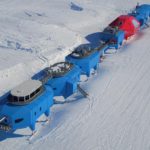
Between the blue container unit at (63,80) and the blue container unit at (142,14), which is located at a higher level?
the blue container unit at (142,14)

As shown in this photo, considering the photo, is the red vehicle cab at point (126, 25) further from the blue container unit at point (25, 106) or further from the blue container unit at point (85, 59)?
the blue container unit at point (25, 106)

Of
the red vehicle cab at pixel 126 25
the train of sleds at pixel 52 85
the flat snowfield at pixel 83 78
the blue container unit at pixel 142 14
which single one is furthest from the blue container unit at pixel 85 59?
the blue container unit at pixel 142 14

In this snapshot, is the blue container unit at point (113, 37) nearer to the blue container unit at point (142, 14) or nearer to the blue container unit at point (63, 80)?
the blue container unit at point (142, 14)

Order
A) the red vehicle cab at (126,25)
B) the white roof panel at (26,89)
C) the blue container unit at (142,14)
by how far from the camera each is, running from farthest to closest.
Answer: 1. the blue container unit at (142,14)
2. the red vehicle cab at (126,25)
3. the white roof panel at (26,89)

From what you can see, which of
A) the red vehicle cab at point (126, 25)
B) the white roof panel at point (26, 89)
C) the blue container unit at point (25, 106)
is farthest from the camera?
the red vehicle cab at point (126, 25)

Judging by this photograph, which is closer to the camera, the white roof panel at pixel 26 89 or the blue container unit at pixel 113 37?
the white roof panel at pixel 26 89

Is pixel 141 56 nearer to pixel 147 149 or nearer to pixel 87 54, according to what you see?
pixel 87 54
